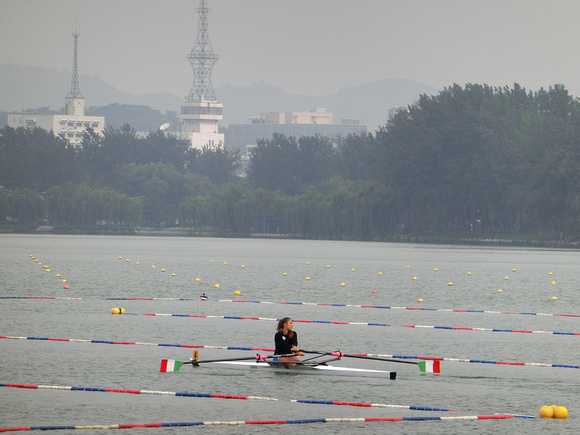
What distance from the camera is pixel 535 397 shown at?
2394cm

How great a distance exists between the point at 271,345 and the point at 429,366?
6.70 m

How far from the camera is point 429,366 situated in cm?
2614

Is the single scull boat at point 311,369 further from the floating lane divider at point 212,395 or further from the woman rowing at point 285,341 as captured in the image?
the floating lane divider at point 212,395

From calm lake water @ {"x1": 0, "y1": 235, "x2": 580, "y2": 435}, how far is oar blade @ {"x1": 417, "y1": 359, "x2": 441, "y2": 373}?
243 millimetres

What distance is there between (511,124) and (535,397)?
12404cm

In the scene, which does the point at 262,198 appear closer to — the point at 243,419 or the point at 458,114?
the point at 458,114

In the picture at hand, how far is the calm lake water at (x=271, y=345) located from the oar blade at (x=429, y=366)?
Result: 243 millimetres

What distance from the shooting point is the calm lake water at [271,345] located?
2170 centimetres

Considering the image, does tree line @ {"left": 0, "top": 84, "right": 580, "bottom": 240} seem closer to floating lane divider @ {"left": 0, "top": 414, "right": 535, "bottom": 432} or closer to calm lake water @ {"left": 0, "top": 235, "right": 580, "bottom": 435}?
calm lake water @ {"left": 0, "top": 235, "right": 580, "bottom": 435}

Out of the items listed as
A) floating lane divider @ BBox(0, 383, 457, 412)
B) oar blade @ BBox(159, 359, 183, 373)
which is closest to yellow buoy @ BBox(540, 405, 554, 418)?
floating lane divider @ BBox(0, 383, 457, 412)

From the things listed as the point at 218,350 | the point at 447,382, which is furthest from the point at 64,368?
the point at 447,382

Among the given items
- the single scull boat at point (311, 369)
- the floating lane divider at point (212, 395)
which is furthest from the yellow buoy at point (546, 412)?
the single scull boat at point (311, 369)

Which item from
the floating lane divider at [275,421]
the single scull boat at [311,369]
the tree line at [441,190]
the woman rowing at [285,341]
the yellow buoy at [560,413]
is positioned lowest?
the floating lane divider at [275,421]

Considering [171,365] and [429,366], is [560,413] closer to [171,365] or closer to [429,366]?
[429,366]
